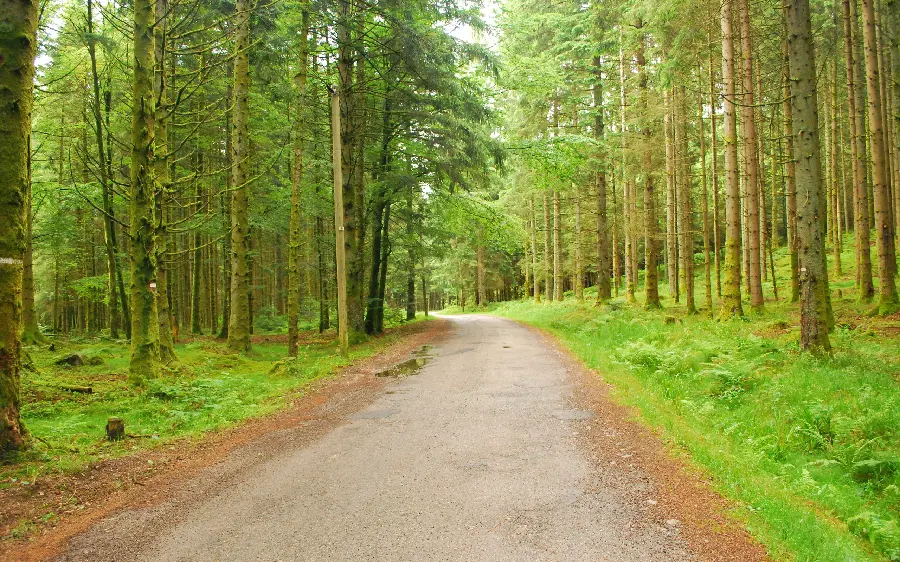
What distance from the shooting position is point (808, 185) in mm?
8641

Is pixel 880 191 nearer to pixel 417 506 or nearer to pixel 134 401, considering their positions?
pixel 417 506

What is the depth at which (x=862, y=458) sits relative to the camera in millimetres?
5504

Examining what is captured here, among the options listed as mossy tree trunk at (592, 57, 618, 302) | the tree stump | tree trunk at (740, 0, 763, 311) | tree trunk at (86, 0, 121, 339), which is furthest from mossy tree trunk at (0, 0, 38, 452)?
mossy tree trunk at (592, 57, 618, 302)

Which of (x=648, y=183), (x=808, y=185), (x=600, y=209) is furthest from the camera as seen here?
(x=600, y=209)

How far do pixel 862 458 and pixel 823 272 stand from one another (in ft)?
14.2

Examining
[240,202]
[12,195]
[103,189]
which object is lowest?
[12,195]

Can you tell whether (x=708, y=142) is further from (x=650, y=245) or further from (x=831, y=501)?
(x=831, y=501)

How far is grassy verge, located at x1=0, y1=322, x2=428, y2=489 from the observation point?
5793 mm

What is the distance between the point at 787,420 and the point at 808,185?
4534mm

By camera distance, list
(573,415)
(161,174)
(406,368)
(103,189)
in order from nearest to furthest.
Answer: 1. (573,415)
2. (161,174)
3. (406,368)
4. (103,189)

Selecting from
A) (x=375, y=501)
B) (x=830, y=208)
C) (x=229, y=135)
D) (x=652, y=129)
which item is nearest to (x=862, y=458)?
(x=375, y=501)

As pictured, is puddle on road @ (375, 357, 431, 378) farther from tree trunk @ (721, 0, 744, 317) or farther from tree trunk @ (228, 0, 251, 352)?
tree trunk @ (721, 0, 744, 317)

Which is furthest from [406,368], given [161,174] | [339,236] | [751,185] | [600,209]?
[600,209]

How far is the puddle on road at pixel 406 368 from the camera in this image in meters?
11.5
